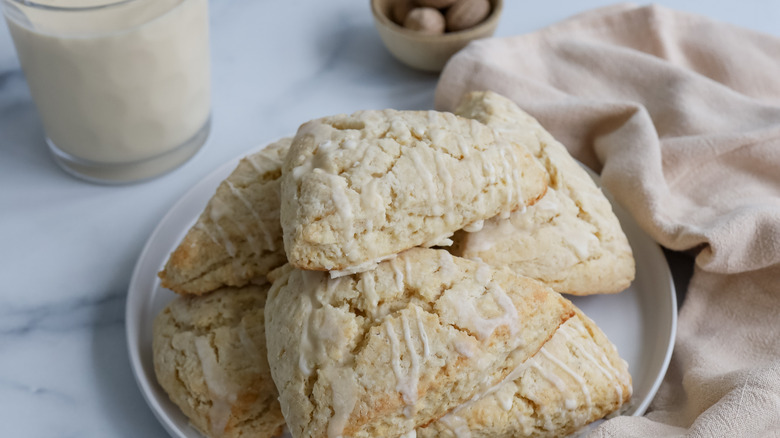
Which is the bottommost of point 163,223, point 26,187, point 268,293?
point 26,187

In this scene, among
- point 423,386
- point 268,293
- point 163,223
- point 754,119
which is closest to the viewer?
point 423,386

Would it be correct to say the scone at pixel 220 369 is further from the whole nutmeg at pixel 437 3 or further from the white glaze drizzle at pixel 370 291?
the whole nutmeg at pixel 437 3

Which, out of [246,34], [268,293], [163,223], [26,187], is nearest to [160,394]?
[268,293]

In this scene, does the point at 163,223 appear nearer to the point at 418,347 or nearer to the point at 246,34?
the point at 418,347

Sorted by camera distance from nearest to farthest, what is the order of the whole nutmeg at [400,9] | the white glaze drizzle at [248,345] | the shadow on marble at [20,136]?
the white glaze drizzle at [248,345]
the shadow on marble at [20,136]
the whole nutmeg at [400,9]

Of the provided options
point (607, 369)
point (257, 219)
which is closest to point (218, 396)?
point (257, 219)

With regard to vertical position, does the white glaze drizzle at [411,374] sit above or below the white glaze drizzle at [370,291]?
below

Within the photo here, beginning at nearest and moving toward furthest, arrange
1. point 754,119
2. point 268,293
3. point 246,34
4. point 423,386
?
1. point 423,386
2. point 268,293
3. point 754,119
4. point 246,34

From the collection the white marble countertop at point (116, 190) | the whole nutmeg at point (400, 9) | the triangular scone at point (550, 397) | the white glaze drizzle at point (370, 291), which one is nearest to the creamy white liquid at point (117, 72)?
the white marble countertop at point (116, 190)
